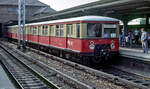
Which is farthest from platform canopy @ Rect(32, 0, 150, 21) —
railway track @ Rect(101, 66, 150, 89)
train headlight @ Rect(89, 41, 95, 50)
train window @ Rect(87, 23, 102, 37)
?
railway track @ Rect(101, 66, 150, 89)

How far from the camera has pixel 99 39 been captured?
43.9 ft

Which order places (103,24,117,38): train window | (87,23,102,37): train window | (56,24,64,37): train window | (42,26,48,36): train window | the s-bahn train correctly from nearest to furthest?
1. the s-bahn train
2. (87,23,102,37): train window
3. (103,24,117,38): train window
4. (56,24,64,37): train window
5. (42,26,48,36): train window

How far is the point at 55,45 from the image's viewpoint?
17.3 m

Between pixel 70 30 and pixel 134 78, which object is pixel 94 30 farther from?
pixel 134 78

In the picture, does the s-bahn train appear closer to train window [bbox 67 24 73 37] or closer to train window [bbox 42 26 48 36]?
train window [bbox 67 24 73 37]

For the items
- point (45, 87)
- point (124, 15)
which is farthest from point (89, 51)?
point (124, 15)

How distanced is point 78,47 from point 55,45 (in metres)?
4.30

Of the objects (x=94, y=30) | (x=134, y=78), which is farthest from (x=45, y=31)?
(x=134, y=78)

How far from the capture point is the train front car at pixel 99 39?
13.1m

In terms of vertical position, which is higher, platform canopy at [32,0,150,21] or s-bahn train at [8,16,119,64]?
platform canopy at [32,0,150,21]

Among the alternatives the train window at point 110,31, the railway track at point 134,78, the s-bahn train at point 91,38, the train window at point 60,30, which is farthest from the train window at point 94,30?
the train window at point 60,30

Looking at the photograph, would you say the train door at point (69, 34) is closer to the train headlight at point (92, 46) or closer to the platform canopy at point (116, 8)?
the train headlight at point (92, 46)

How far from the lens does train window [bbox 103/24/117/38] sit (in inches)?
540

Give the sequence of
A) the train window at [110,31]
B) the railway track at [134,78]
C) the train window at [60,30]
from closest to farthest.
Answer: the railway track at [134,78]
the train window at [110,31]
the train window at [60,30]
